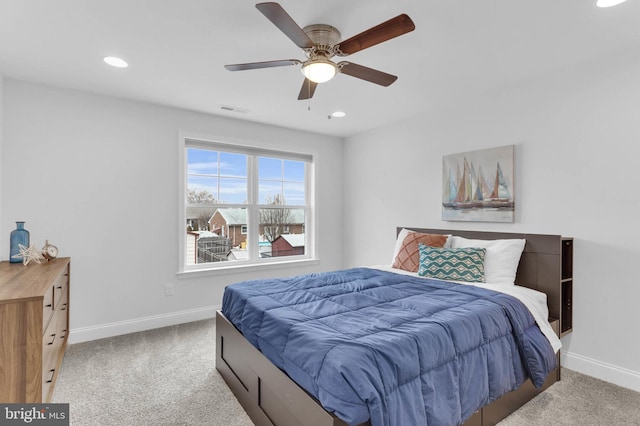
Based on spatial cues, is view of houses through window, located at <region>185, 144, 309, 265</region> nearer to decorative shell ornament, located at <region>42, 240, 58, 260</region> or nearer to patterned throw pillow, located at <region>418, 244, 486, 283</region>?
decorative shell ornament, located at <region>42, 240, 58, 260</region>

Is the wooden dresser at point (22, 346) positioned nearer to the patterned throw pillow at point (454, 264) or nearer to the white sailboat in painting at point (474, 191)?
the patterned throw pillow at point (454, 264)

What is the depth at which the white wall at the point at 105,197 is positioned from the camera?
9.77ft

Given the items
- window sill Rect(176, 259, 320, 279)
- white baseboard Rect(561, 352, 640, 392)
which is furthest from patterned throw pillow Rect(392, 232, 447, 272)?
window sill Rect(176, 259, 320, 279)

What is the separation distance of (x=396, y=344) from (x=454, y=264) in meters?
1.57

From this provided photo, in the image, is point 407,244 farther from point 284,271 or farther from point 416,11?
point 416,11

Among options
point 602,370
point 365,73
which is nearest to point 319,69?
point 365,73

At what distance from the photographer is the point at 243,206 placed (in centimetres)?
428

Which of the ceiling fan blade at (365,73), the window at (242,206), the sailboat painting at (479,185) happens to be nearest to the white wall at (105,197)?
the window at (242,206)

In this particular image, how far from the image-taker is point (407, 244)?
134 inches

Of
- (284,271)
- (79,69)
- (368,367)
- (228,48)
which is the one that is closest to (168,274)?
(284,271)

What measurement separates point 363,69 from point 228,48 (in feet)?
3.32

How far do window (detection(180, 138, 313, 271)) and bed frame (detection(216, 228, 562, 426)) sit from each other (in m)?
1.70

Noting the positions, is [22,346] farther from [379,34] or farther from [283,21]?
→ [379,34]

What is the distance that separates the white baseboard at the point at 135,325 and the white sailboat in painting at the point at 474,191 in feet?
9.89
